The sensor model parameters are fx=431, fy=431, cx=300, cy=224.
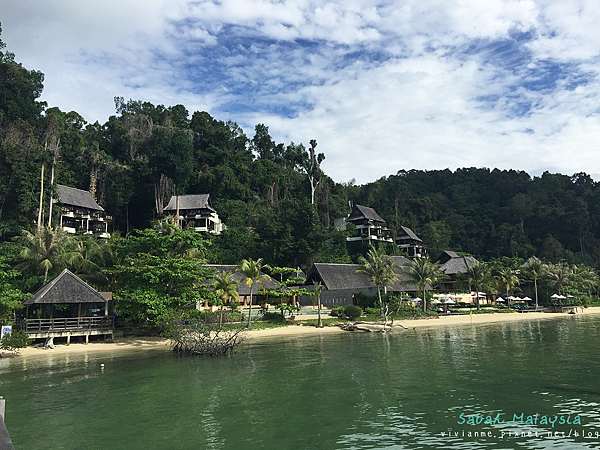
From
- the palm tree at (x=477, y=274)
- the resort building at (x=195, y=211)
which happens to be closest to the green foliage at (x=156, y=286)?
the resort building at (x=195, y=211)

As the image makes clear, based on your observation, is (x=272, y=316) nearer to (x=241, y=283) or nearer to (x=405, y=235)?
(x=241, y=283)

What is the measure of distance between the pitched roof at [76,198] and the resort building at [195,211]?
11534 mm

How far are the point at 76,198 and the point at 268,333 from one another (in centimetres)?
4235

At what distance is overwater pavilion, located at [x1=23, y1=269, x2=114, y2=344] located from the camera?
1297 inches

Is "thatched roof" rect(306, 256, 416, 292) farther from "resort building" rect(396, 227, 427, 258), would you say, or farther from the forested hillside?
"resort building" rect(396, 227, 427, 258)

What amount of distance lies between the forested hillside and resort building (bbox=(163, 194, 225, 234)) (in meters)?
2.66

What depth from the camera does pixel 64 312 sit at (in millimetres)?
35969

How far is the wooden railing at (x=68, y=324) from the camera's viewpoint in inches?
1312

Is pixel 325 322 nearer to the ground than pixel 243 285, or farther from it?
nearer to the ground

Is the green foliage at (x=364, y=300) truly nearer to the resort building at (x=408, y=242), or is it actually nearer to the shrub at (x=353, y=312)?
the shrub at (x=353, y=312)

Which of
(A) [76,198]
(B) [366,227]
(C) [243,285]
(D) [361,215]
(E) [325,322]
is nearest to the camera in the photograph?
(E) [325,322]

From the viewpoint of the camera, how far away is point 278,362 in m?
27.2

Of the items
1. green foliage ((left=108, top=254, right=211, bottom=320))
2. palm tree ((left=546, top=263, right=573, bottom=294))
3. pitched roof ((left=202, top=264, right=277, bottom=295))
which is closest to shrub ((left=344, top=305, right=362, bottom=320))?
pitched roof ((left=202, top=264, right=277, bottom=295))

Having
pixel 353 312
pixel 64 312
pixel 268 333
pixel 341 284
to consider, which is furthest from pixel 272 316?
pixel 64 312
